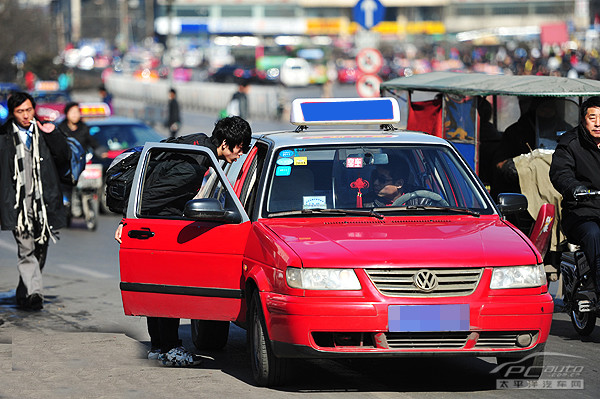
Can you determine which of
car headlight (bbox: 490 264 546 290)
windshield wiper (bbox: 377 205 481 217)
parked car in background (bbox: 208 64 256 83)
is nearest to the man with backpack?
windshield wiper (bbox: 377 205 481 217)

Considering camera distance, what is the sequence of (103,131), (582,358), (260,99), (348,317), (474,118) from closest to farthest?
(348,317)
(582,358)
(474,118)
(103,131)
(260,99)

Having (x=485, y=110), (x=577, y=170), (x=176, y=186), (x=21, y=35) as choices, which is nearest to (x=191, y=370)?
(x=176, y=186)

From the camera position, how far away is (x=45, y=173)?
1072 centimetres

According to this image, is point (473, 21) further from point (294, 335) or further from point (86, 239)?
point (294, 335)

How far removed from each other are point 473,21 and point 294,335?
16350 centimetres

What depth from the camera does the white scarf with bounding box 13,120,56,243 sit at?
1055 centimetres

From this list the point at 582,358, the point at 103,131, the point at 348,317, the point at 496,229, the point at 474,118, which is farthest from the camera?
the point at 103,131

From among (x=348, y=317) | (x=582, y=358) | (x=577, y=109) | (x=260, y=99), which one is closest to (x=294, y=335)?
(x=348, y=317)

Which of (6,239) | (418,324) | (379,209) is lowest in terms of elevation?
(6,239)

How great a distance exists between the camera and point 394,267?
649cm

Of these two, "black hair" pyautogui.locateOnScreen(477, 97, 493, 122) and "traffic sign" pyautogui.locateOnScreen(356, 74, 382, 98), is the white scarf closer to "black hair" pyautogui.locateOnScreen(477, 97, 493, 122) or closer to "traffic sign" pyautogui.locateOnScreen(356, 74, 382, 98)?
"black hair" pyautogui.locateOnScreen(477, 97, 493, 122)

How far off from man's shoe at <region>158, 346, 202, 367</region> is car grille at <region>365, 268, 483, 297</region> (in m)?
1.84

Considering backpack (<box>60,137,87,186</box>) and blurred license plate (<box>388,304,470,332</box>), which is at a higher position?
backpack (<box>60,137,87,186</box>)

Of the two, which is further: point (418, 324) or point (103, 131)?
point (103, 131)
